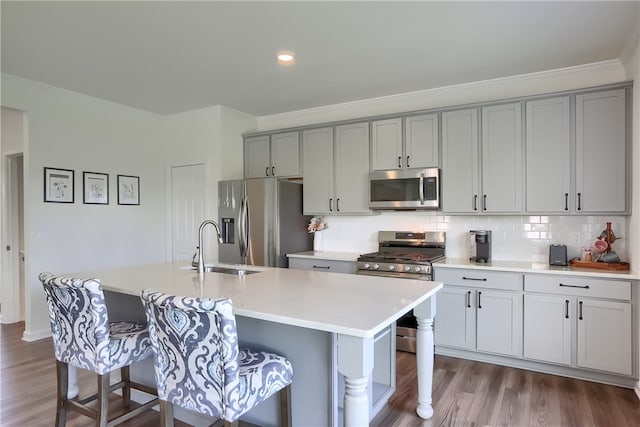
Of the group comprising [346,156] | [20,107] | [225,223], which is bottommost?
[225,223]

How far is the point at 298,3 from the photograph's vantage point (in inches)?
94.2

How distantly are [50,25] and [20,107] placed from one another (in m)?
1.52

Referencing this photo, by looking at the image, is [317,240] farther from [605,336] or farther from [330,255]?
[605,336]

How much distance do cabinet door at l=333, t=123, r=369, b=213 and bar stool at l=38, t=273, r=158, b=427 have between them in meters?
2.58

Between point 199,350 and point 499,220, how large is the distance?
3.16 meters

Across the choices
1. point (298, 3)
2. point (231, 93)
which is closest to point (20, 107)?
point (231, 93)

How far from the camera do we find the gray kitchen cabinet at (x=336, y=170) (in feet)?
13.8

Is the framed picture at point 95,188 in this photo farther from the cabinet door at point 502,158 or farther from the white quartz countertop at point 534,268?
the cabinet door at point 502,158

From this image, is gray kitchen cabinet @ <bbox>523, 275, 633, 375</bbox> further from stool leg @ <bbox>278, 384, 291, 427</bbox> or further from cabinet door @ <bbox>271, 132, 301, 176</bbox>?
cabinet door @ <bbox>271, 132, 301, 176</bbox>

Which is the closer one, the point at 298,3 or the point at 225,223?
the point at 298,3

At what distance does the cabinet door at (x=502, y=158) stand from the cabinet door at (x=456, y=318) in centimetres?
82

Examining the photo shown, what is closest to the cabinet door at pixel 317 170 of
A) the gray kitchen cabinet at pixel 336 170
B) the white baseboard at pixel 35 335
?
the gray kitchen cabinet at pixel 336 170

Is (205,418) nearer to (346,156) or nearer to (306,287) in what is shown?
(306,287)

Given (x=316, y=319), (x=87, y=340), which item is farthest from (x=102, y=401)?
(x=316, y=319)
